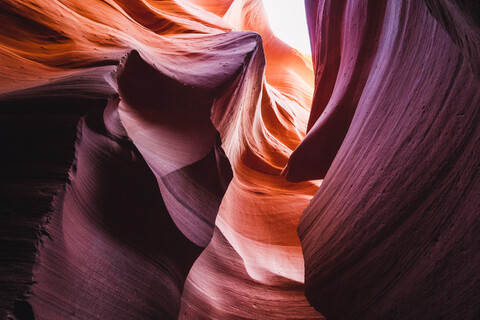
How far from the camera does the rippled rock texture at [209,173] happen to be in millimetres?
1588

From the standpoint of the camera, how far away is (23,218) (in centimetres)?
149

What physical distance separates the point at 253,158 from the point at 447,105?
173 inches

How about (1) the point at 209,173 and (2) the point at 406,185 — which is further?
(1) the point at 209,173

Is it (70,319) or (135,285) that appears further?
(135,285)

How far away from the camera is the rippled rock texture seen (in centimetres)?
159

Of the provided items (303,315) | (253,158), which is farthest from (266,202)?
(303,315)

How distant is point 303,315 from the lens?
316cm

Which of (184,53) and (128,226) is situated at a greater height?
(184,53)

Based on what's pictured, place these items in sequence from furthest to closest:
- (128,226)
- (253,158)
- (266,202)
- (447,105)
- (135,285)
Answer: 1. (253,158)
2. (266,202)
3. (128,226)
4. (135,285)
5. (447,105)

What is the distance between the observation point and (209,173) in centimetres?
330

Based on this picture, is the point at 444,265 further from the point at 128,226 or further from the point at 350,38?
the point at 350,38

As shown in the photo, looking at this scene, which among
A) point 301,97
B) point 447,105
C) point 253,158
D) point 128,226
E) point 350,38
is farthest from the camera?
point 301,97

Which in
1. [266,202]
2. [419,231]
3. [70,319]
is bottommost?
[266,202]

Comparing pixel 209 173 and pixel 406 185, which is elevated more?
pixel 406 185
